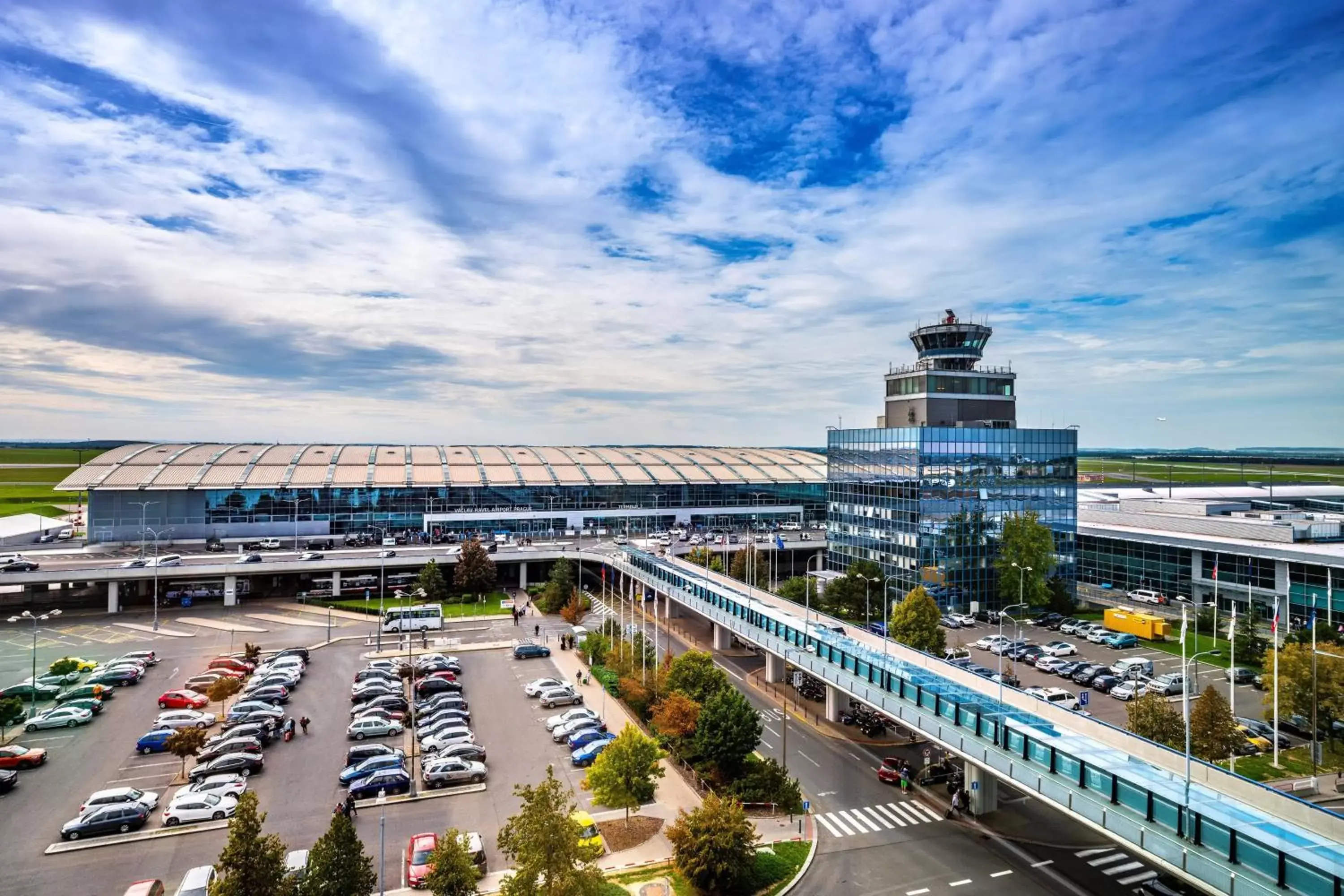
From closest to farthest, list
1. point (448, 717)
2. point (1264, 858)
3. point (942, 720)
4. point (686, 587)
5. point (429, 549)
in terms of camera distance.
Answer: point (1264, 858)
point (942, 720)
point (448, 717)
point (686, 587)
point (429, 549)

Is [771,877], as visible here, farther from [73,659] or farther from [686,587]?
[73,659]

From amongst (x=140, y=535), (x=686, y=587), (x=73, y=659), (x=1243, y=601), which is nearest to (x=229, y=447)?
(x=140, y=535)

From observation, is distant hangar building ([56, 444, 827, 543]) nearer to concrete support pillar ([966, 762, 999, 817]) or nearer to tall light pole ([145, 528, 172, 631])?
tall light pole ([145, 528, 172, 631])

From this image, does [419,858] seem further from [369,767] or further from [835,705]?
[835,705]

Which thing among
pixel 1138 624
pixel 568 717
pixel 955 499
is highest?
pixel 955 499

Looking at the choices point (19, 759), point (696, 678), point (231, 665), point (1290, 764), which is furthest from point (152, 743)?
point (1290, 764)

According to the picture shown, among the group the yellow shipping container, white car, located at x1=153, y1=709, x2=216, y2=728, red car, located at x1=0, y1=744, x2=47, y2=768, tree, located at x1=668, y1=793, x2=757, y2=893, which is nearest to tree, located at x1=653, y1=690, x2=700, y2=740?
tree, located at x1=668, y1=793, x2=757, y2=893
